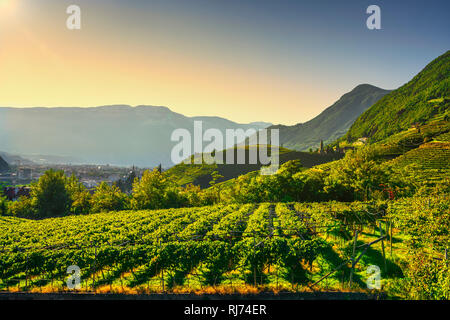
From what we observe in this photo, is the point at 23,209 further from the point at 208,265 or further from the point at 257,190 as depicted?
the point at 208,265

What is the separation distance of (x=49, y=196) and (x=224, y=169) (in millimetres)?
90519

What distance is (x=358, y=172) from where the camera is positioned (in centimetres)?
4078

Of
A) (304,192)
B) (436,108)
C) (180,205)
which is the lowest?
(180,205)

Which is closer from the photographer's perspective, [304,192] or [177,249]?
Answer: [177,249]

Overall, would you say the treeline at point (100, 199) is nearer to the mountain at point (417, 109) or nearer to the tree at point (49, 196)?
the tree at point (49, 196)

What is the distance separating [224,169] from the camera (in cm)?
13888

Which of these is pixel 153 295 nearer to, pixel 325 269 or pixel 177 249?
pixel 177 249

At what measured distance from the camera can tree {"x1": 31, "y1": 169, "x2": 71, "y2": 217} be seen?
5812 cm

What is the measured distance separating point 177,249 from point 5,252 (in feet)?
49.0

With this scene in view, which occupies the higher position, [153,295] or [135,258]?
[135,258]

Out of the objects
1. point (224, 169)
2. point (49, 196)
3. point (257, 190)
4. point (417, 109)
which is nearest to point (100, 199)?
point (49, 196)

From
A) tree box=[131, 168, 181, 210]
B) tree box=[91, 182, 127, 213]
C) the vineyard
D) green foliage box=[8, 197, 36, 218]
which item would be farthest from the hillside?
the vineyard

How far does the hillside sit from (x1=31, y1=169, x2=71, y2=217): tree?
214 feet
